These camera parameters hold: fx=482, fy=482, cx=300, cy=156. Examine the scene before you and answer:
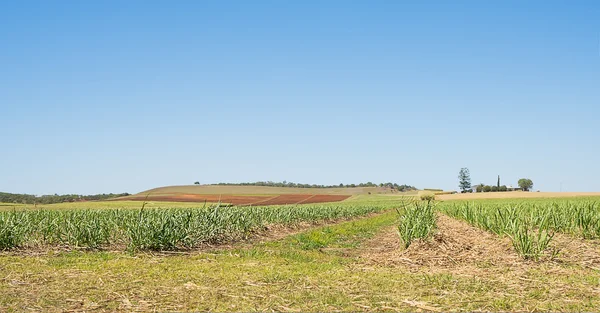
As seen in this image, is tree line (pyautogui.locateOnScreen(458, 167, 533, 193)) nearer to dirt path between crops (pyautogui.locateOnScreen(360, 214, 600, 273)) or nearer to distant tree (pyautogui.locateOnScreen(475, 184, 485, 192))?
distant tree (pyautogui.locateOnScreen(475, 184, 485, 192))

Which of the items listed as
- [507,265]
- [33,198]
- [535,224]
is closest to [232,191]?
[33,198]

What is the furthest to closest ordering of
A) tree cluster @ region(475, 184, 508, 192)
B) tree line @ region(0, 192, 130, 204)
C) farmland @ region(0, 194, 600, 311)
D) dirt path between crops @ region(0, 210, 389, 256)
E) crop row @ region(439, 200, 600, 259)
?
tree cluster @ region(475, 184, 508, 192) < tree line @ region(0, 192, 130, 204) < dirt path between crops @ region(0, 210, 389, 256) < crop row @ region(439, 200, 600, 259) < farmland @ region(0, 194, 600, 311)

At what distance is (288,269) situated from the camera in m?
11.0

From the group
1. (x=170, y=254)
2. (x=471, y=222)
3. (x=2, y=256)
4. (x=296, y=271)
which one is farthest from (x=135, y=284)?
(x=471, y=222)

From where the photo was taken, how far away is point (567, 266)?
11102 millimetres

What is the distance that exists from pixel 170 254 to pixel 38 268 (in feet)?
12.3

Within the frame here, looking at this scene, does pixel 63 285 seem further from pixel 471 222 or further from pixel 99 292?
pixel 471 222

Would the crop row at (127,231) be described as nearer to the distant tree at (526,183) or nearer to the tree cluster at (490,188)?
the tree cluster at (490,188)

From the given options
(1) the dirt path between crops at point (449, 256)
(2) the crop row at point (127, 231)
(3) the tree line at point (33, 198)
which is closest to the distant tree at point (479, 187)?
(3) the tree line at point (33, 198)

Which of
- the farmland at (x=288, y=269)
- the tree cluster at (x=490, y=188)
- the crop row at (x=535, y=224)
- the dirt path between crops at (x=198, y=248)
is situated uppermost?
the tree cluster at (x=490, y=188)

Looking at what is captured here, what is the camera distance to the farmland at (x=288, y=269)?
7828 mm

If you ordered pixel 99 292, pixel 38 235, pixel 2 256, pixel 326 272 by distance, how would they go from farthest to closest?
pixel 38 235, pixel 2 256, pixel 326 272, pixel 99 292

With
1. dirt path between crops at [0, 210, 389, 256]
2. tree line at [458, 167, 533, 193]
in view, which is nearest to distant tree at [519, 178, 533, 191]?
tree line at [458, 167, 533, 193]

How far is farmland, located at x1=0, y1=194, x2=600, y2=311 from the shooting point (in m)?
7.83
